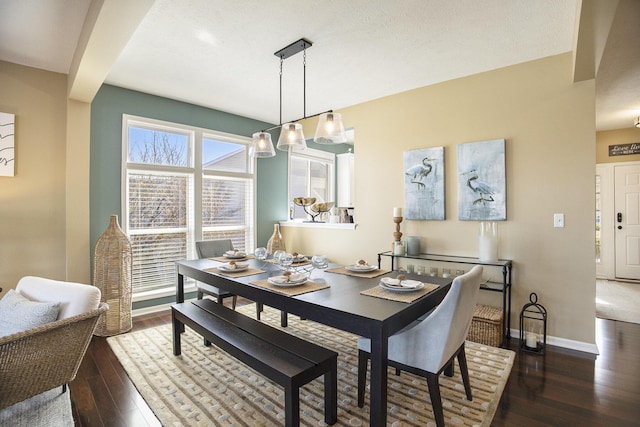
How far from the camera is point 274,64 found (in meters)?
3.04

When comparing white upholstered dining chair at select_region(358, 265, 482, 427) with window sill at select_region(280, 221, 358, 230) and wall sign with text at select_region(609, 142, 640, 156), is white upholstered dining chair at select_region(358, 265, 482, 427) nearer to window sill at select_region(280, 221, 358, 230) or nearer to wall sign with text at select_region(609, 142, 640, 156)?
window sill at select_region(280, 221, 358, 230)

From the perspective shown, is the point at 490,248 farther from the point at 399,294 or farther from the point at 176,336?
the point at 176,336

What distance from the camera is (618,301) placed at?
4301mm

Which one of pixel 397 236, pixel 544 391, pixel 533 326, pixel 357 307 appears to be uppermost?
pixel 397 236

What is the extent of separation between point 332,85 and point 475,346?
9.89ft

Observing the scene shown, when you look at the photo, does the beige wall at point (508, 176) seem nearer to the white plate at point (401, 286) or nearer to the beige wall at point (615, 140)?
the white plate at point (401, 286)

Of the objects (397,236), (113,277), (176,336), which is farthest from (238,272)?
(397,236)

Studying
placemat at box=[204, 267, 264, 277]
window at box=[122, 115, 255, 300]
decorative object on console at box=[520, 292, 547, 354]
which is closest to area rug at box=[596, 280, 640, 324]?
decorative object on console at box=[520, 292, 547, 354]

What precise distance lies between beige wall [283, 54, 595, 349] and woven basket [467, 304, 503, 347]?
355 mm

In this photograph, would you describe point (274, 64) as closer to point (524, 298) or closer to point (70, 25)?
point (70, 25)

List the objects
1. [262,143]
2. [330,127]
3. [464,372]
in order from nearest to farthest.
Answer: [464,372], [330,127], [262,143]

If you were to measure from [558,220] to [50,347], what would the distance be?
3.87 meters

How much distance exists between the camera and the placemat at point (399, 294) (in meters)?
1.79

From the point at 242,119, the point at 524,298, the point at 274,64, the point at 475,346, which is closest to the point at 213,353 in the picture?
the point at 475,346
